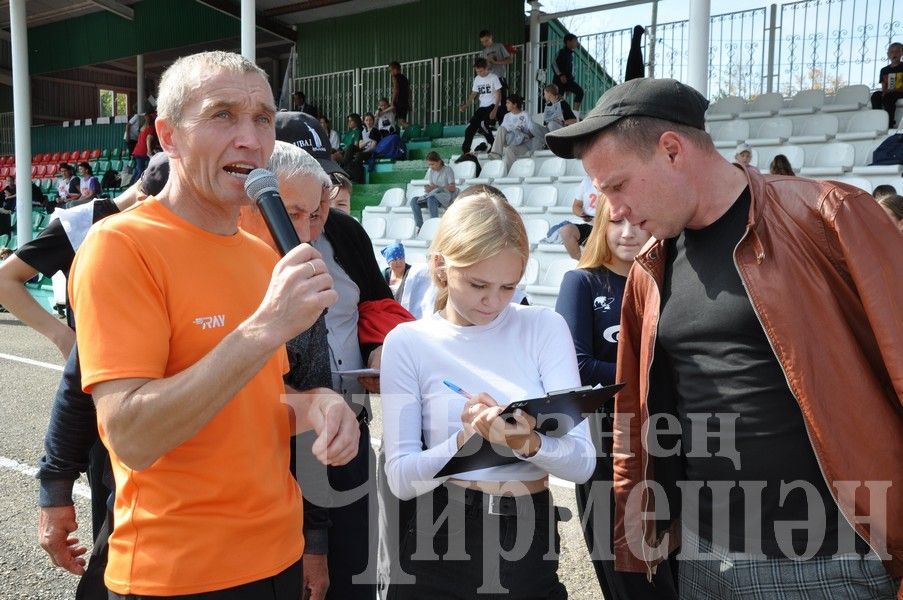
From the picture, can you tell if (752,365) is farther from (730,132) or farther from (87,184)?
(87,184)

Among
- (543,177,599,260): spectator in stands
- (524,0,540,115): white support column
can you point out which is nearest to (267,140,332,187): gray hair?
(543,177,599,260): spectator in stands

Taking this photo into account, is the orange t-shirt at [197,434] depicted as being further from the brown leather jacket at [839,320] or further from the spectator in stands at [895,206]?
the spectator in stands at [895,206]

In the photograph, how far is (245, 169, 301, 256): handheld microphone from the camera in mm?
1306

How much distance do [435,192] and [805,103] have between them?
20.8ft

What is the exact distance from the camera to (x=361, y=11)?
1962 centimetres

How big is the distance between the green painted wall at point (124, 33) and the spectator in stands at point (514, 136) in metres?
9.78

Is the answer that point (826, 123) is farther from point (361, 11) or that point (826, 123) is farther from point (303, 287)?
point (361, 11)

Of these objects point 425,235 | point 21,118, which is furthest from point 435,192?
point 21,118

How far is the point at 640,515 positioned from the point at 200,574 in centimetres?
121

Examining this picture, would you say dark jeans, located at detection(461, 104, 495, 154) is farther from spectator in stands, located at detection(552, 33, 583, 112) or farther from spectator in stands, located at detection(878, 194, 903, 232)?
spectator in stands, located at detection(878, 194, 903, 232)

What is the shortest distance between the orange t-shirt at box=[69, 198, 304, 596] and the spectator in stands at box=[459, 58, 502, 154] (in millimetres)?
12489

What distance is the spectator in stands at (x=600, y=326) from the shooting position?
264cm

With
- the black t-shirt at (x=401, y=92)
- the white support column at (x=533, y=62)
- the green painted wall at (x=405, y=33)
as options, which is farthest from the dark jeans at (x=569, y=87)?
the black t-shirt at (x=401, y=92)

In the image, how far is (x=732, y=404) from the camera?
1762 millimetres
